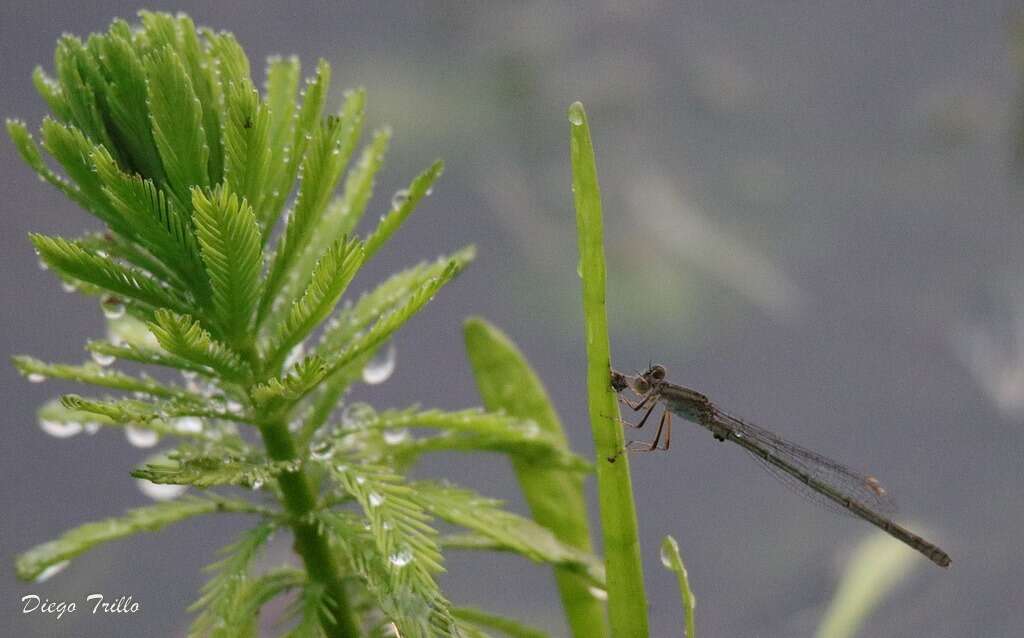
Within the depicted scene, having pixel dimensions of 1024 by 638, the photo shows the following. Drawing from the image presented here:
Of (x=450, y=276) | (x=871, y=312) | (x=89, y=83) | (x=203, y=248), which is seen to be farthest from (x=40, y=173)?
(x=871, y=312)

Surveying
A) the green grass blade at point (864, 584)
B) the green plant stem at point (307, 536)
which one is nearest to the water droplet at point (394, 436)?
the green plant stem at point (307, 536)

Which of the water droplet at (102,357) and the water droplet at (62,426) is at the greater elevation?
the water droplet at (102,357)

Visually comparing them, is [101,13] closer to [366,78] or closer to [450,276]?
[366,78]

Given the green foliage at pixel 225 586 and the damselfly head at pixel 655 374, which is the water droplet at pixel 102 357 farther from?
the damselfly head at pixel 655 374

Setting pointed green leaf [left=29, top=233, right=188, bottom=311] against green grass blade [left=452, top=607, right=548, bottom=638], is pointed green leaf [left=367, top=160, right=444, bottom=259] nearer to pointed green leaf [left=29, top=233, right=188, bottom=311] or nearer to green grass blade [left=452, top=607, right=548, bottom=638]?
pointed green leaf [left=29, top=233, right=188, bottom=311]

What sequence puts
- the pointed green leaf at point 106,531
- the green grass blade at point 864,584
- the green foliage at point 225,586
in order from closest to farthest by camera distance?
the green foliage at point 225,586 < the pointed green leaf at point 106,531 < the green grass blade at point 864,584

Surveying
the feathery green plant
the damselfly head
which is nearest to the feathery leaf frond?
the feathery green plant
